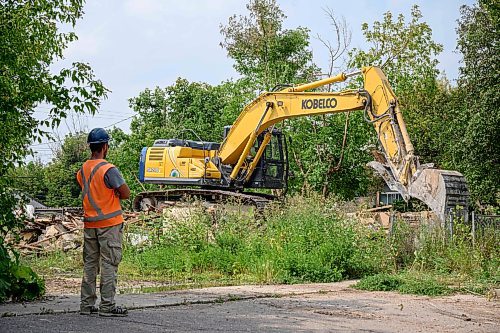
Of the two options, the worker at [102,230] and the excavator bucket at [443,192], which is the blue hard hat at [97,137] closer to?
the worker at [102,230]

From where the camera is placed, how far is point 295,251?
1452 cm

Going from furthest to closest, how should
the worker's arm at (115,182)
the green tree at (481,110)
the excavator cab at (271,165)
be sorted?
1. the green tree at (481,110)
2. the excavator cab at (271,165)
3. the worker's arm at (115,182)

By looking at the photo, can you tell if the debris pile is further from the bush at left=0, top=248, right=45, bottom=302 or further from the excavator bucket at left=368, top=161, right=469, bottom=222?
the bush at left=0, top=248, right=45, bottom=302

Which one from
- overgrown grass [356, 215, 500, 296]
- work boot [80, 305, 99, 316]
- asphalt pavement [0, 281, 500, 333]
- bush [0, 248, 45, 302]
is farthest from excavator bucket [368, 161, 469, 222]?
work boot [80, 305, 99, 316]

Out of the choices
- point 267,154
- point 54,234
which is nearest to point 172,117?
point 267,154

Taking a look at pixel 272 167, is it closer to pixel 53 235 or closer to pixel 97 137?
pixel 53 235

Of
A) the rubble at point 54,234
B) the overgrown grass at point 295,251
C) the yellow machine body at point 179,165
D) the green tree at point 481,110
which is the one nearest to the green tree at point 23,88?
the overgrown grass at point 295,251

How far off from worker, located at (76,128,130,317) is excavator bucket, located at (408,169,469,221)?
32.7ft

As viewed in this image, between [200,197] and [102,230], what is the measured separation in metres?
15.7

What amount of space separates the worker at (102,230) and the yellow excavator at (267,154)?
10.8 meters

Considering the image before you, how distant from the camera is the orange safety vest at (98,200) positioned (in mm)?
8336

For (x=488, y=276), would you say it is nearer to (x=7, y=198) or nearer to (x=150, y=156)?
Result: (x=7, y=198)

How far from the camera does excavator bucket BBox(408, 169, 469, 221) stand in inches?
672

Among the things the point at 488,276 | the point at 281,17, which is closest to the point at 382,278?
the point at 488,276
